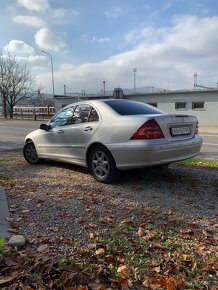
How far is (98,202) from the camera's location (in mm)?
4219

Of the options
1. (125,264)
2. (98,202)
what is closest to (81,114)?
(98,202)

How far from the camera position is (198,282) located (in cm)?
243

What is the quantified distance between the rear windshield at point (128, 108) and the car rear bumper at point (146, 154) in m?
0.70

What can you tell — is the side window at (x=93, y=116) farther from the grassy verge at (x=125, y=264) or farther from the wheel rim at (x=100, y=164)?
the grassy verge at (x=125, y=264)

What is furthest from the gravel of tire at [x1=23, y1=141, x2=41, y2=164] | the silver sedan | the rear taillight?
tire at [x1=23, y1=141, x2=41, y2=164]

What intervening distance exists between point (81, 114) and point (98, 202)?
7.20ft

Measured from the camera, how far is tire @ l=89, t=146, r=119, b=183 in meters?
5.08

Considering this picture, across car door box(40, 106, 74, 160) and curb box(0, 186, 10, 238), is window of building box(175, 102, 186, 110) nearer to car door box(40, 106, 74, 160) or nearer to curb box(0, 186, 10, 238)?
car door box(40, 106, 74, 160)

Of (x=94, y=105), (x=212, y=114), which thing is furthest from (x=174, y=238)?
(x=212, y=114)

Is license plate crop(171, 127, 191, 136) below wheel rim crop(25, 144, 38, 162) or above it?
above

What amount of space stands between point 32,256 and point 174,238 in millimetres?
1421

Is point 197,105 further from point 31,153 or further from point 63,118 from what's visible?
point 63,118

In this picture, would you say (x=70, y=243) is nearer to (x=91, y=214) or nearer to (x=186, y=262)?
(x=91, y=214)

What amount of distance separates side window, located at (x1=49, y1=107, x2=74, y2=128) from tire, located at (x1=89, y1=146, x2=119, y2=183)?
1089mm
